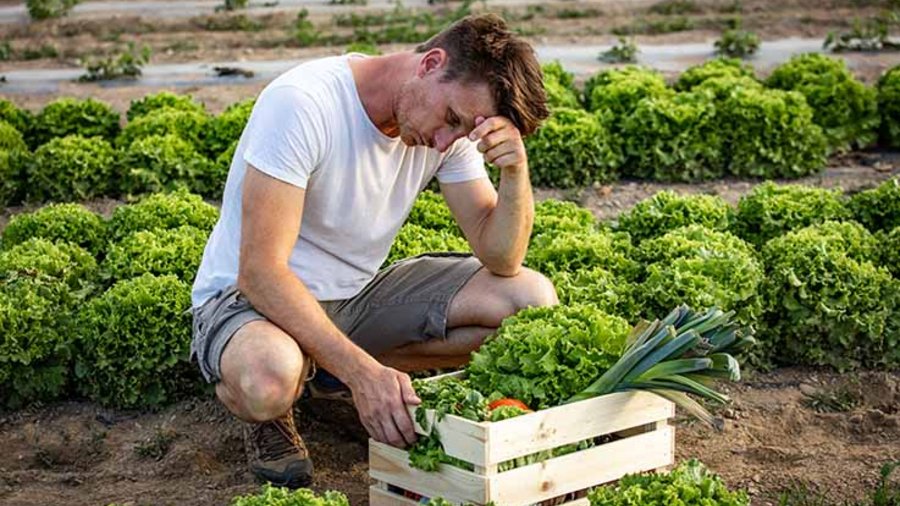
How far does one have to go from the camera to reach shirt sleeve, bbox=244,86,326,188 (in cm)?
540

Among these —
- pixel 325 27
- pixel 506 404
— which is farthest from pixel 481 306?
pixel 325 27

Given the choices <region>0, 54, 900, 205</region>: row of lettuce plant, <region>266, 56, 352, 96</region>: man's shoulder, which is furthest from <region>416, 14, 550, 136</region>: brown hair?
<region>0, 54, 900, 205</region>: row of lettuce plant

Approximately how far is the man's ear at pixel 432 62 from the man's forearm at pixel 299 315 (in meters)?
A: 0.90

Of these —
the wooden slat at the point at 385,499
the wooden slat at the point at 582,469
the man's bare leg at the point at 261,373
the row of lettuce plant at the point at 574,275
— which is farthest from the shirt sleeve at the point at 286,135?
the row of lettuce plant at the point at 574,275

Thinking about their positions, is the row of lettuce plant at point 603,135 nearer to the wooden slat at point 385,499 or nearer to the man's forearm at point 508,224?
the man's forearm at point 508,224

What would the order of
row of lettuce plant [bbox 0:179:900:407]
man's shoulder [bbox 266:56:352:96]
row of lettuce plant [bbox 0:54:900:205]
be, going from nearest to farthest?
man's shoulder [bbox 266:56:352:96] < row of lettuce plant [bbox 0:179:900:407] < row of lettuce plant [bbox 0:54:900:205]

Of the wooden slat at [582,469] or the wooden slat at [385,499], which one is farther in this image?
the wooden slat at [385,499]

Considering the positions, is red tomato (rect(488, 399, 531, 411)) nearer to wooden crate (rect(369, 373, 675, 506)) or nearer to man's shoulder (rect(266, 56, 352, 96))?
wooden crate (rect(369, 373, 675, 506))

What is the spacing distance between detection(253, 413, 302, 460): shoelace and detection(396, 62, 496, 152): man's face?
52.4 inches

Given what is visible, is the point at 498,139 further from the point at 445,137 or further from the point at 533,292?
the point at 533,292

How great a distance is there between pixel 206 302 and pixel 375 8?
1201 centimetres

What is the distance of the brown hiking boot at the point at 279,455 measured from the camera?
234 inches

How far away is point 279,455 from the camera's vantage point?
235 inches

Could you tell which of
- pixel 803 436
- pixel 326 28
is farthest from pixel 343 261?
pixel 326 28
